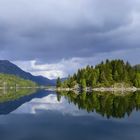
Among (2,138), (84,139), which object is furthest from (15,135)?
(84,139)

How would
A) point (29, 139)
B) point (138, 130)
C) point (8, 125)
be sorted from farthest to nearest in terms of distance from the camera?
point (8, 125) < point (138, 130) < point (29, 139)

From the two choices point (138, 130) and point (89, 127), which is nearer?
point (138, 130)

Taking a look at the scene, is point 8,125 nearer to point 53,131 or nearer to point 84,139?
point 53,131

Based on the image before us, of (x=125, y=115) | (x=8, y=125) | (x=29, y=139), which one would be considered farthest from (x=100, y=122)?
(x=29, y=139)

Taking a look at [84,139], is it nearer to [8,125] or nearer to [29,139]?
[29,139]

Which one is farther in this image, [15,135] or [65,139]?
[15,135]

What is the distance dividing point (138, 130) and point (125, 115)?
2099cm

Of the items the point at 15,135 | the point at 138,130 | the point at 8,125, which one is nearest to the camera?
the point at 15,135

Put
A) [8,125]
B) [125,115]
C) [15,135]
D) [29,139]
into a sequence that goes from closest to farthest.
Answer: [29,139] < [15,135] < [8,125] < [125,115]

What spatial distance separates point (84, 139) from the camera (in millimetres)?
42500

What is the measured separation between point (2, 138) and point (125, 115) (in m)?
34.8

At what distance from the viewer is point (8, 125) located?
188 ft

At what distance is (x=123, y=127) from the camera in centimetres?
5281

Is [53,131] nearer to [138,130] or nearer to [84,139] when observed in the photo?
[84,139]
